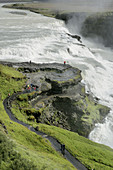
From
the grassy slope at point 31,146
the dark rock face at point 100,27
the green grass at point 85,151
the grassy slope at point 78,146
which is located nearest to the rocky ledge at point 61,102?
the grassy slope at point 78,146

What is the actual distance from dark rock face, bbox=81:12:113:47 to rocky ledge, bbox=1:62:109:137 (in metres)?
67.6

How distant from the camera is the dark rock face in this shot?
317 feet

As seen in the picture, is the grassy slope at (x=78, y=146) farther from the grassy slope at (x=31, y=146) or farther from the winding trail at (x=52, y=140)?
the winding trail at (x=52, y=140)

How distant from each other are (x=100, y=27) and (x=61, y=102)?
8412 cm

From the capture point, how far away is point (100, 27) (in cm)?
10094

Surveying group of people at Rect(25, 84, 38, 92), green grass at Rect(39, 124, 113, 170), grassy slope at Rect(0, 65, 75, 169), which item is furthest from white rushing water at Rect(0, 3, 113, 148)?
grassy slope at Rect(0, 65, 75, 169)

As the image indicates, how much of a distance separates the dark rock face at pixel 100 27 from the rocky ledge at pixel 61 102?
2663 inches

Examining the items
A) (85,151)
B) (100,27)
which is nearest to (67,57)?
(85,151)

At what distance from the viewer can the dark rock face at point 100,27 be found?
96625 mm

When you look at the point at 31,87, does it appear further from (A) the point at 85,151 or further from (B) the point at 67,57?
(B) the point at 67,57

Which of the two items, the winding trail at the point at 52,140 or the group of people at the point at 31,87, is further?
the group of people at the point at 31,87

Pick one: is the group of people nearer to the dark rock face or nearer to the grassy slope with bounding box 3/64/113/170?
the grassy slope with bounding box 3/64/113/170

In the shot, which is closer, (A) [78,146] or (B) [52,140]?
(B) [52,140]

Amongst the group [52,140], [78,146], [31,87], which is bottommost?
[78,146]
